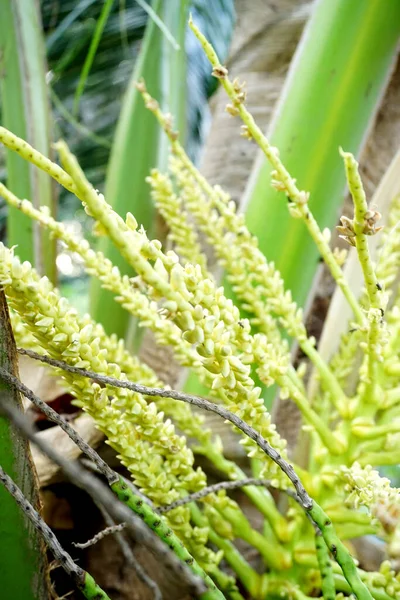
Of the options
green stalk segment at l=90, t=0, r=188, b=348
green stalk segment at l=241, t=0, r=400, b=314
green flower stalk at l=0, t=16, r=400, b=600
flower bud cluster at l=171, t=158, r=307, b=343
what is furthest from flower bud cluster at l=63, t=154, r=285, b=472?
green stalk segment at l=90, t=0, r=188, b=348

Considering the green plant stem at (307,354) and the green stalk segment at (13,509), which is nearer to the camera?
the green stalk segment at (13,509)

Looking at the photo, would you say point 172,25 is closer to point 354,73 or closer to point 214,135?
point 214,135

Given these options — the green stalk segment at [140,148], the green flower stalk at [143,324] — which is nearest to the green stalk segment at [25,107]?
the green stalk segment at [140,148]

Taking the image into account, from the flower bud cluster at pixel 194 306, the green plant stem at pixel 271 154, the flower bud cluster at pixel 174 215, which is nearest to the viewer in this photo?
the flower bud cluster at pixel 194 306

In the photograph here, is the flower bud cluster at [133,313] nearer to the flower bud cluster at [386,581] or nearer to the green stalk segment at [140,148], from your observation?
the flower bud cluster at [386,581]

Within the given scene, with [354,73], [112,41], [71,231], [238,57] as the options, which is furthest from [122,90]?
[71,231]

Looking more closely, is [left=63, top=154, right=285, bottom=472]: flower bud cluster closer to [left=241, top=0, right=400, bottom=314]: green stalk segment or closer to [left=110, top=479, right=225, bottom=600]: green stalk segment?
[left=110, top=479, right=225, bottom=600]: green stalk segment
